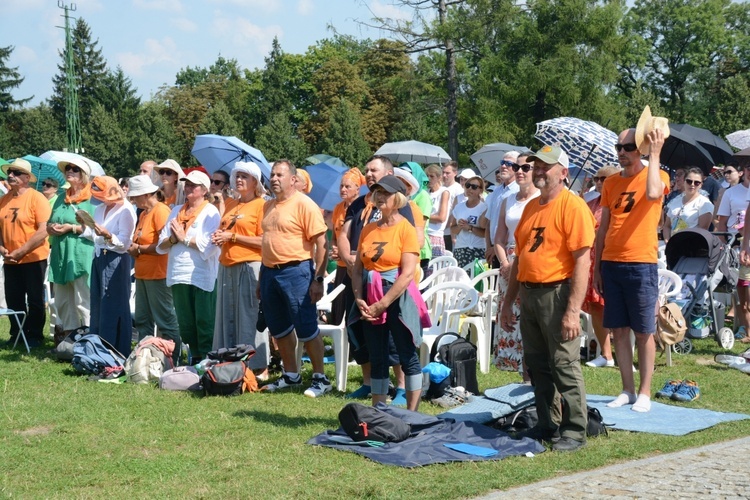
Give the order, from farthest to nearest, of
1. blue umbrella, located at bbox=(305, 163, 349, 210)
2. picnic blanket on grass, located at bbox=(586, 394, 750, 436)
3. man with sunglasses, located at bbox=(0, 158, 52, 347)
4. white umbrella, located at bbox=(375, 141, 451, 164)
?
white umbrella, located at bbox=(375, 141, 451, 164) < blue umbrella, located at bbox=(305, 163, 349, 210) < man with sunglasses, located at bbox=(0, 158, 52, 347) < picnic blanket on grass, located at bbox=(586, 394, 750, 436)

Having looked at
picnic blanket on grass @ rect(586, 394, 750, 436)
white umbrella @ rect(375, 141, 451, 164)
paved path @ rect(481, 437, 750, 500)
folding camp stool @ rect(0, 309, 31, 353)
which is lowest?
paved path @ rect(481, 437, 750, 500)

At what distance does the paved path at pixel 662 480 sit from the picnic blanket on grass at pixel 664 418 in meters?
0.63

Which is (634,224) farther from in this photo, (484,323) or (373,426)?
(484,323)

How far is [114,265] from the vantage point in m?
9.82

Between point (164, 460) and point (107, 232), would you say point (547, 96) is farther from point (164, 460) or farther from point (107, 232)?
point (164, 460)

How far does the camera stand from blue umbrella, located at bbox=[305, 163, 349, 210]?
1142 cm

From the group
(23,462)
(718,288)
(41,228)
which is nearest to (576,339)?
(23,462)

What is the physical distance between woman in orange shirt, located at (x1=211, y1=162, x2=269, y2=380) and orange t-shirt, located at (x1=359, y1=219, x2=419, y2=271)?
211 centimetres

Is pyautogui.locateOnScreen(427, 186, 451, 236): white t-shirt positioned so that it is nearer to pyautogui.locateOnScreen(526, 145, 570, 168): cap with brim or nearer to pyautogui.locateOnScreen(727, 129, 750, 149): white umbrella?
pyautogui.locateOnScreen(727, 129, 750, 149): white umbrella

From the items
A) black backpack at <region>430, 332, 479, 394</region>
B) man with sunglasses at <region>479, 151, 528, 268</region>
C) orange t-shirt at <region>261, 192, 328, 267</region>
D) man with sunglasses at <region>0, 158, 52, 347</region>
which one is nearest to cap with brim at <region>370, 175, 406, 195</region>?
orange t-shirt at <region>261, 192, 328, 267</region>

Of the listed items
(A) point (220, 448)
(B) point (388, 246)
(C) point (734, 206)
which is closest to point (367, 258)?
(B) point (388, 246)

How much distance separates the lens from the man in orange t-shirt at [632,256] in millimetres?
7117

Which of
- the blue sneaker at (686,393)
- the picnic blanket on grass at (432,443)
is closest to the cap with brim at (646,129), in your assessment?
the blue sneaker at (686,393)

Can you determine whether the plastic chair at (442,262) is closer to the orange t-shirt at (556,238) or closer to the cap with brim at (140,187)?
the cap with brim at (140,187)
